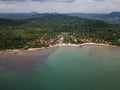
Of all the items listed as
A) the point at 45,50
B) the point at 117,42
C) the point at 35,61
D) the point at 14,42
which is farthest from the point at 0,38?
the point at 117,42

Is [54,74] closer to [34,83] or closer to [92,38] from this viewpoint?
[34,83]

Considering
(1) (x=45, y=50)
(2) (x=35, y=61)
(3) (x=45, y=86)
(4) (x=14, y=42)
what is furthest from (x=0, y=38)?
(3) (x=45, y=86)

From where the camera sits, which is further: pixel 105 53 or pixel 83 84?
pixel 105 53

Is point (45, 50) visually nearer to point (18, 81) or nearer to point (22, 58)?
point (22, 58)

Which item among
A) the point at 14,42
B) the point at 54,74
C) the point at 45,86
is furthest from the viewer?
the point at 14,42

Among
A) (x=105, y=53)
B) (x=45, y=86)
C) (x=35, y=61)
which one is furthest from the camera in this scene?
(x=105, y=53)

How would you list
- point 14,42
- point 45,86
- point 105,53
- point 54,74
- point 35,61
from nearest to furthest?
point 45,86 < point 54,74 < point 35,61 < point 105,53 < point 14,42
